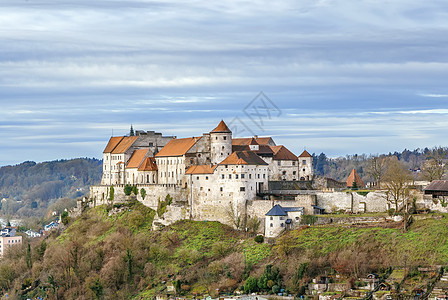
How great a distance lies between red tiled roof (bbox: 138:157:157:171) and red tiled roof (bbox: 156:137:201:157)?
3.94ft

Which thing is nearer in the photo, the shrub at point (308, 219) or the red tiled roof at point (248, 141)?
the shrub at point (308, 219)

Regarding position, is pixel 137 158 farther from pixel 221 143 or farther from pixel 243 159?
pixel 243 159

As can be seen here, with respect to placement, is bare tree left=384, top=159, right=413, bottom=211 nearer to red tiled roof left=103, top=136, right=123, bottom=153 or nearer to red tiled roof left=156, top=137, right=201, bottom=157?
red tiled roof left=156, top=137, right=201, bottom=157

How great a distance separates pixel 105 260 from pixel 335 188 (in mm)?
26563

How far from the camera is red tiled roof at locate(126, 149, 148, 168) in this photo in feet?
334

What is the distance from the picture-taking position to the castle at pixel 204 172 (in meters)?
84.8

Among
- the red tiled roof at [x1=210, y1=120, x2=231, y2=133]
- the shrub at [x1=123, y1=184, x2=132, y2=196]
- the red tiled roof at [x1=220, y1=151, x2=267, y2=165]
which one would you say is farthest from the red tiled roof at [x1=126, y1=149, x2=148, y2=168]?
the red tiled roof at [x1=220, y1=151, x2=267, y2=165]

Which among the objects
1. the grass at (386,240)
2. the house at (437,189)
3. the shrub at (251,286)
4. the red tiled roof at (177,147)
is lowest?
the shrub at (251,286)

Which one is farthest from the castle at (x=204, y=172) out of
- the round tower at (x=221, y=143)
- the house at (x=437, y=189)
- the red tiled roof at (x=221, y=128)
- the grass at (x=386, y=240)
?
the house at (x=437, y=189)

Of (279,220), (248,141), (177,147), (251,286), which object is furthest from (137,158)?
(251,286)

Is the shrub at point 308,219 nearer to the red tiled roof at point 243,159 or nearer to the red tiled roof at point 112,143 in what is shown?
the red tiled roof at point 243,159

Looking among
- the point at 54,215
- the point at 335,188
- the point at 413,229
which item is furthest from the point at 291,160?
the point at 54,215

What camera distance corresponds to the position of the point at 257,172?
85750 mm

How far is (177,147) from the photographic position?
→ 9769 cm
